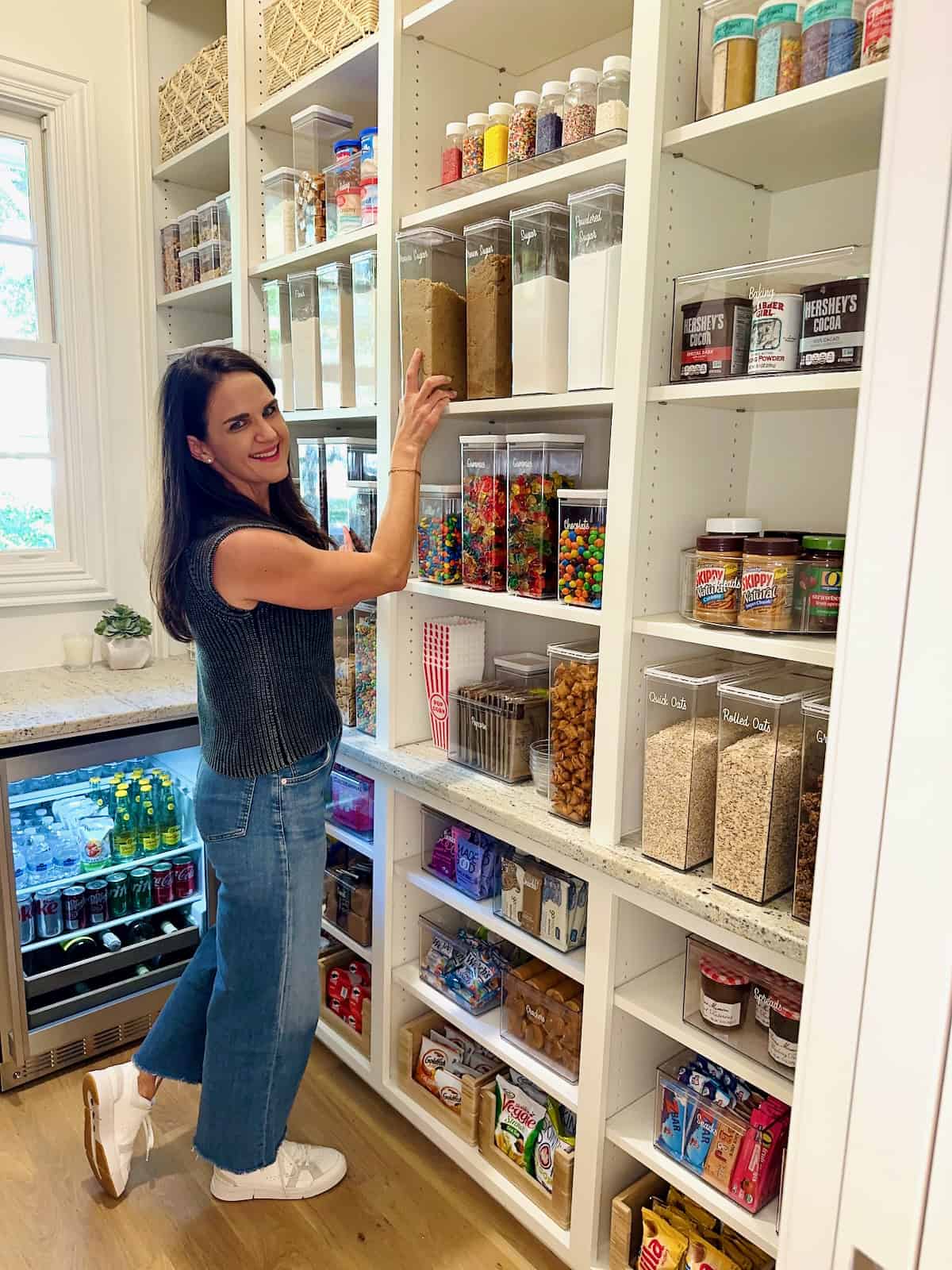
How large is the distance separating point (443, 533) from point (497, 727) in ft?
1.41

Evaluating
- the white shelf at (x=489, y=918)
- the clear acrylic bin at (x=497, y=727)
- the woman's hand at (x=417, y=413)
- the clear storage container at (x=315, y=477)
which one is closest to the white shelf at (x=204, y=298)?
the clear storage container at (x=315, y=477)

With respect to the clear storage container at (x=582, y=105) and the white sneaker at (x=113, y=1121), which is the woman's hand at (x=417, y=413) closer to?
the clear storage container at (x=582, y=105)

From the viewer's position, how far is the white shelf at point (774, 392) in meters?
1.19

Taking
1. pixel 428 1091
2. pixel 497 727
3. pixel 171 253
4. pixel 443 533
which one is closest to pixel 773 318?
pixel 443 533

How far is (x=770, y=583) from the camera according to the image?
129cm

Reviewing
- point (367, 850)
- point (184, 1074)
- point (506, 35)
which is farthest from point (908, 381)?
point (184, 1074)

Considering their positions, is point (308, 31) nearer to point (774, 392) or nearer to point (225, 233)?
point (225, 233)

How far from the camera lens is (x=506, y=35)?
1.77 meters

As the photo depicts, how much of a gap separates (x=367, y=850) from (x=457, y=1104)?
1.99ft

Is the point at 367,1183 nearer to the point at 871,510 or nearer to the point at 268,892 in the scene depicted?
the point at 268,892

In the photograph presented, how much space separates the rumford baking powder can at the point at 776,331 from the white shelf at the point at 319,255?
0.97 m

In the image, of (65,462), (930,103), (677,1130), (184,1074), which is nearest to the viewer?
(930,103)

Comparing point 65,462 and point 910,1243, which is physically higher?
point 65,462

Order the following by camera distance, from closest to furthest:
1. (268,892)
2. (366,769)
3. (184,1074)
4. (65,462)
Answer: (268,892) < (184,1074) < (366,769) < (65,462)
